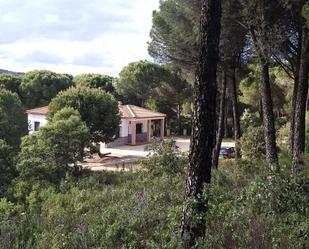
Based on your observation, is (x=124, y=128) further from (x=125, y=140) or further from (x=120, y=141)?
(x=120, y=141)

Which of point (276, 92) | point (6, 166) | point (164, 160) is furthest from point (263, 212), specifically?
point (276, 92)

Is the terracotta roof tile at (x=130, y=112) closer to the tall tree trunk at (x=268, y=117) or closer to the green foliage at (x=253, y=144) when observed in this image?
the green foliage at (x=253, y=144)

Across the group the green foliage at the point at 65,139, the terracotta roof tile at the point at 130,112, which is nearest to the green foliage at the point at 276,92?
the terracotta roof tile at the point at 130,112

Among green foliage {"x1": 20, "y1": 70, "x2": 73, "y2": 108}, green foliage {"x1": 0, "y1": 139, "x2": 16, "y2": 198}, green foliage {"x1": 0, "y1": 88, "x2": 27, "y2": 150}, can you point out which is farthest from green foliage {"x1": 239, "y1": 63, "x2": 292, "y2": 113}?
green foliage {"x1": 20, "y1": 70, "x2": 73, "y2": 108}

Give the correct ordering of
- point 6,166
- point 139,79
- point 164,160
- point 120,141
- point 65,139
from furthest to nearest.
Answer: point 139,79 < point 120,141 < point 65,139 < point 6,166 < point 164,160

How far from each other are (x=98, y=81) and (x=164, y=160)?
135 ft

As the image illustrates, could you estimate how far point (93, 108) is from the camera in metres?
32.4

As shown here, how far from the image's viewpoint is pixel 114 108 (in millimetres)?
33906

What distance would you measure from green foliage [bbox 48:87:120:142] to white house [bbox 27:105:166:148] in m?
6.45

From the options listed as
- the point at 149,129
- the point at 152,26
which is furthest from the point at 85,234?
the point at 149,129

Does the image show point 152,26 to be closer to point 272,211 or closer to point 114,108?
point 114,108

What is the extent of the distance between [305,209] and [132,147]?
121 feet

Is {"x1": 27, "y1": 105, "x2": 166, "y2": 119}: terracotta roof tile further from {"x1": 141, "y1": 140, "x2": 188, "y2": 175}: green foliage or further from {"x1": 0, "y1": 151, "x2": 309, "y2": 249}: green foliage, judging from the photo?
{"x1": 0, "y1": 151, "x2": 309, "y2": 249}: green foliage

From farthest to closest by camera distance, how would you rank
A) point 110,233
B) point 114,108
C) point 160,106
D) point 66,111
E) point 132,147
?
point 160,106 < point 132,147 < point 114,108 < point 66,111 < point 110,233
